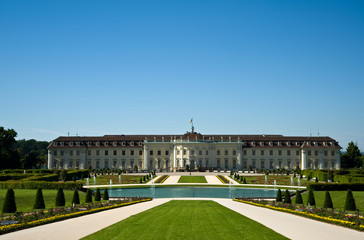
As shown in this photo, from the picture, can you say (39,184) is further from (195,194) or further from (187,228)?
(187,228)

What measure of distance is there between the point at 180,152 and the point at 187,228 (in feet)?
224

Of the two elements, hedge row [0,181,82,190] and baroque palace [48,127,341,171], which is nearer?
hedge row [0,181,82,190]

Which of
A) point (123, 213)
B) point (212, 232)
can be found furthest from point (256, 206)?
point (212, 232)

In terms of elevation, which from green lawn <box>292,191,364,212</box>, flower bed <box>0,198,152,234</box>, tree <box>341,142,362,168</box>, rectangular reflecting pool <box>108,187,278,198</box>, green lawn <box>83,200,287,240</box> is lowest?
rectangular reflecting pool <box>108,187,278,198</box>

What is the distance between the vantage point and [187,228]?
1725 centimetres

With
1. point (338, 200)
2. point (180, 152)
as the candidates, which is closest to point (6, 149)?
point (180, 152)

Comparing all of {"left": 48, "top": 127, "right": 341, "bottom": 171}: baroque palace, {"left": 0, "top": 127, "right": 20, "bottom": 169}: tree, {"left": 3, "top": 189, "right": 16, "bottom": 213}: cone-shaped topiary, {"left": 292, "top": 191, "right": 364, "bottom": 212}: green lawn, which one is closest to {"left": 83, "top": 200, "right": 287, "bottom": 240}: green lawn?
{"left": 3, "top": 189, "right": 16, "bottom": 213}: cone-shaped topiary

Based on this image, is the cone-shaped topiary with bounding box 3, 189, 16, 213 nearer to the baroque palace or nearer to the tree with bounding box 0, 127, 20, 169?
the tree with bounding box 0, 127, 20, 169

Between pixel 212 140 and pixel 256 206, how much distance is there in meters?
58.2

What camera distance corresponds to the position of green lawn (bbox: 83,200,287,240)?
15430mm

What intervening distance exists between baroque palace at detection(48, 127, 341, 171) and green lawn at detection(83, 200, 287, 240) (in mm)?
63362

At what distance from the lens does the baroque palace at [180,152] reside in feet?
278

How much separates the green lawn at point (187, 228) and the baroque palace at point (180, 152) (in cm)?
6336

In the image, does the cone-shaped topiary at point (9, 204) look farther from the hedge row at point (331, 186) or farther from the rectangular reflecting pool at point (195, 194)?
the hedge row at point (331, 186)
